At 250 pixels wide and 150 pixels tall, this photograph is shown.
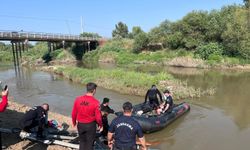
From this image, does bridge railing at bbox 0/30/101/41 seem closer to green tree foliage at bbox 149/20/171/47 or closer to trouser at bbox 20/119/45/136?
green tree foliage at bbox 149/20/171/47

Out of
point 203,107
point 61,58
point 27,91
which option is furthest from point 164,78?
point 61,58

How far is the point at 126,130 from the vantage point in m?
5.74

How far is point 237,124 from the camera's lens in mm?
13875

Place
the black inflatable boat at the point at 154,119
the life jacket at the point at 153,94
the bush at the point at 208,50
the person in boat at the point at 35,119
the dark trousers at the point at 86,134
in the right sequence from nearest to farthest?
1. the dark trousers at the point at 86,134
2. the person in boat at the point at 35,119
3. the black inflatable boat at the point at 154,119
4. the life jacket at the point at 153,94
5. the bush at the point at 208,50

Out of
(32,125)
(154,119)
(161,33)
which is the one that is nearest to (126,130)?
(32,125)

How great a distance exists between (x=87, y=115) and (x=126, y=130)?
1.15 m

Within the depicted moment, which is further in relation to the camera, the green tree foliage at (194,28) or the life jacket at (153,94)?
the green tree foliage at (194,28)

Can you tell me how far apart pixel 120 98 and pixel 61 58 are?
1693 inches

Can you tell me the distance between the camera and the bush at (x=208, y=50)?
41438mm

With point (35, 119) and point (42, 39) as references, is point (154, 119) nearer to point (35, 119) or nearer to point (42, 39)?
point (35, 119)

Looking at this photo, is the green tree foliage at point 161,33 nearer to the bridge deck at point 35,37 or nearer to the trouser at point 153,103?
the bridge deck at point 35,37

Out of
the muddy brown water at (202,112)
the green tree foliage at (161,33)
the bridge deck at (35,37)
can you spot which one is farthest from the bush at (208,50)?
the bridge deck at (35,37)

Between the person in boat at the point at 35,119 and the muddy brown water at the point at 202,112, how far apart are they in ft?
14.3

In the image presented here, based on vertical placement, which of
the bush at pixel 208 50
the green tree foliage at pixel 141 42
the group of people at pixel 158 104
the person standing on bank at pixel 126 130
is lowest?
the group of people at pixel 158 104
